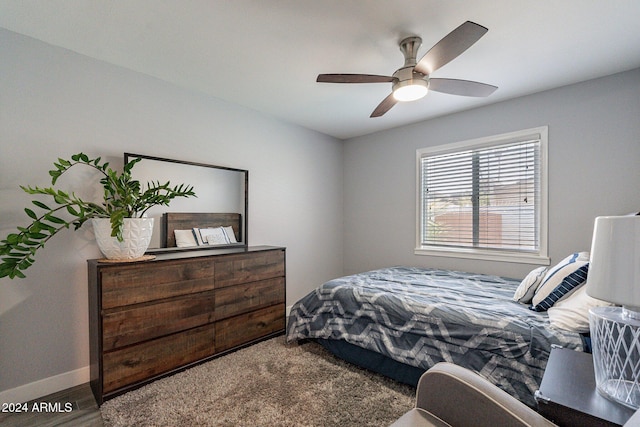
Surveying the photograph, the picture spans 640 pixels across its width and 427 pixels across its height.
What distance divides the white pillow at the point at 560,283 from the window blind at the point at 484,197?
110 cm

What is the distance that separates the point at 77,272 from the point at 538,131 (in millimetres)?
4145

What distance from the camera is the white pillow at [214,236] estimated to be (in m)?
2.82

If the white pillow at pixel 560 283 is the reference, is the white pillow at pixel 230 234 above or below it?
above

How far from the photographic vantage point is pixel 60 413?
5.93 feet

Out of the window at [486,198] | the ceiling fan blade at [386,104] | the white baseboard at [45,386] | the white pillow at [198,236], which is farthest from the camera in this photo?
the window at [486,198]

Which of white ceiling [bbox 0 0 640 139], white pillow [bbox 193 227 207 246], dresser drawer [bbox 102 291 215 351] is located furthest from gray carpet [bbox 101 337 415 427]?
white ceiling [bbox 0 0 640 139]

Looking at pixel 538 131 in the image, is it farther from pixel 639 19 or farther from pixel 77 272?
pixel 77 272

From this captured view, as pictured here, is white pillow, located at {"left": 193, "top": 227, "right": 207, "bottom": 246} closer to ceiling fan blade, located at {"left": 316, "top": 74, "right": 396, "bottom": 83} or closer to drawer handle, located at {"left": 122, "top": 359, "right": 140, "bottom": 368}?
drawer handle, located at {"left": 122, "top": 359, "right": 140, "bottom": 368}

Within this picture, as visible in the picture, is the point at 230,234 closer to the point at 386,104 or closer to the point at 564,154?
the point at 386,104

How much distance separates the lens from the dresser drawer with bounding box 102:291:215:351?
6.29 feet

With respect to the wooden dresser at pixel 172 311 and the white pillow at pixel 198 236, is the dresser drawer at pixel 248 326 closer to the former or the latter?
the wooden dresser at pixel 172 311

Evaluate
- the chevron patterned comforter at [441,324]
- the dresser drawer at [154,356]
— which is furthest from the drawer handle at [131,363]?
the chevron patterned comforter at [441,324]

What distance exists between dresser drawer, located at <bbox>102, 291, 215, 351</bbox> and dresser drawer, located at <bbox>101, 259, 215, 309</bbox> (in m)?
0.06

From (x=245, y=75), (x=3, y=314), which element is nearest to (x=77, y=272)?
(x=3, y=314)
